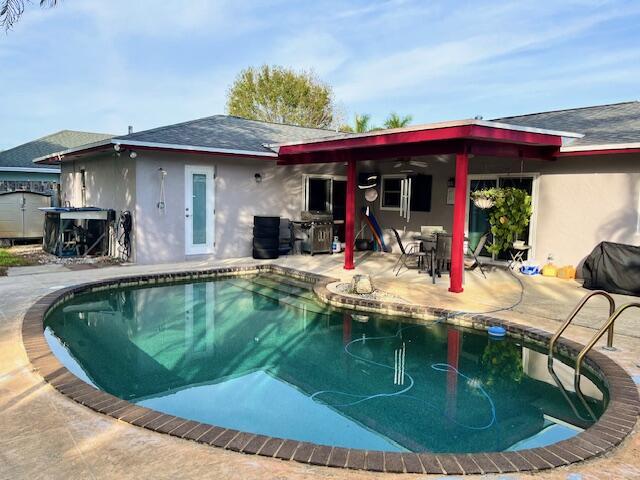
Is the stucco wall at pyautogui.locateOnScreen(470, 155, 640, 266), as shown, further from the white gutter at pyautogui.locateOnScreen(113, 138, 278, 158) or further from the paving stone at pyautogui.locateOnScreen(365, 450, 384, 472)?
the paving stone at pyautogui.locateOnScreen(365, 450, 384, 472)

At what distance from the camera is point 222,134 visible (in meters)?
10.9

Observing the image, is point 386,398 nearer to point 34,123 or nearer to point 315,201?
point 315,201

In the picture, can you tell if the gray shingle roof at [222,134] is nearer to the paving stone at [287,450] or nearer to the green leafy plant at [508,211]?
the green leafy plant at [508,211]

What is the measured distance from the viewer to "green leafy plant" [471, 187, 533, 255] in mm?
8820

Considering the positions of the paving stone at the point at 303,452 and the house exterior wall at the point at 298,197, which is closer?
the paving stone at the point at 303,452

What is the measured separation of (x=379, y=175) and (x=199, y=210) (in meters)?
4.76

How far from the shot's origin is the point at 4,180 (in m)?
16.5

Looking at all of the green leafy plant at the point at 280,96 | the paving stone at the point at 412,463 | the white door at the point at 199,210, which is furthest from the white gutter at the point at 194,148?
the green leafy plant at the point at 280,96

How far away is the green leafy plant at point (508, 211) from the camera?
28.9 ft

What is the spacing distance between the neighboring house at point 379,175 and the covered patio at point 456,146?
22mm

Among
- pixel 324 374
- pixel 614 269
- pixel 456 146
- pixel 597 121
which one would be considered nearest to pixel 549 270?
pixel 614 269

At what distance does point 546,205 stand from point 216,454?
8.12 meters

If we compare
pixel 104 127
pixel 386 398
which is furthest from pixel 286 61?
pixel 386 398

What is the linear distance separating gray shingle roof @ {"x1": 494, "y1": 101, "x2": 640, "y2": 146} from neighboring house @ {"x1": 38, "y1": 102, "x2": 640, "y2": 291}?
3 cm
